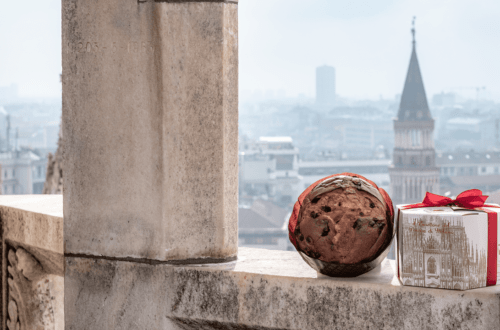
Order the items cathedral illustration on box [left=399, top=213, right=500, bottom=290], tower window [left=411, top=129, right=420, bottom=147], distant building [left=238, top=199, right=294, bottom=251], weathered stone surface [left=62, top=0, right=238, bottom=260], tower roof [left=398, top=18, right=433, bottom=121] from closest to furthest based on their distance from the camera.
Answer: cathedral illustration on box [left=399, top=213, right=500, bottom=290]
weathered stone surface [left=62, top=0, right=238, bottom=260]
distant building [left=238, top=199, right=294, bottom=251]
tower roof [left=398, top=18, right=433, bottom=121]
tower window [left=411, top=129, right=420, bottom=147]

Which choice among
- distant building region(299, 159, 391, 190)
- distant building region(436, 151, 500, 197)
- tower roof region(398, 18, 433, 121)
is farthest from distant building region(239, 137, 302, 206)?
distant building region(436, 151, 500, 197)

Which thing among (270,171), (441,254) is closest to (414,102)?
(270,171)

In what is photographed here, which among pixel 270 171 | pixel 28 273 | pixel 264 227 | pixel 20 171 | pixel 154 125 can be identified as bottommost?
pixel 264 227

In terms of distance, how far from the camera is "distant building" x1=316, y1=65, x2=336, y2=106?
54537mm

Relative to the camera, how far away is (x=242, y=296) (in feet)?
5.00

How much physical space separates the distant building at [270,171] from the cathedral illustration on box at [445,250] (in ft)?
116

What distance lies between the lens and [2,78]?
57438 mm

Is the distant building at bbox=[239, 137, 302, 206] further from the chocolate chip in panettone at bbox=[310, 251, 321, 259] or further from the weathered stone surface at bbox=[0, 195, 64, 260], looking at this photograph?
the chocolate chip in panettone at bbox=[310, 251, 321, 259]

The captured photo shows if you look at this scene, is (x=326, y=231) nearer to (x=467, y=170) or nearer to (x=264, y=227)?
(x=264, y=227)

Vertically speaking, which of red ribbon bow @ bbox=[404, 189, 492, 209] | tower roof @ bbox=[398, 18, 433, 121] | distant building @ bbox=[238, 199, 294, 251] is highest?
tower roof @ bbox=[398, 18, 433, 121]

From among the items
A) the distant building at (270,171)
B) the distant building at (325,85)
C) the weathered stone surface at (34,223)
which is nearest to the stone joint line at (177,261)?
the weathered stone surface at (34,223)

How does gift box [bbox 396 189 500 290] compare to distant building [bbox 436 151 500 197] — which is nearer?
gift box [bbox 396 189 500 290]

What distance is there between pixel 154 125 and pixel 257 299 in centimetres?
54

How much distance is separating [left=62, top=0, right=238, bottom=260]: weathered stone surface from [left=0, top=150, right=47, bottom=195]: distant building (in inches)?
1294
